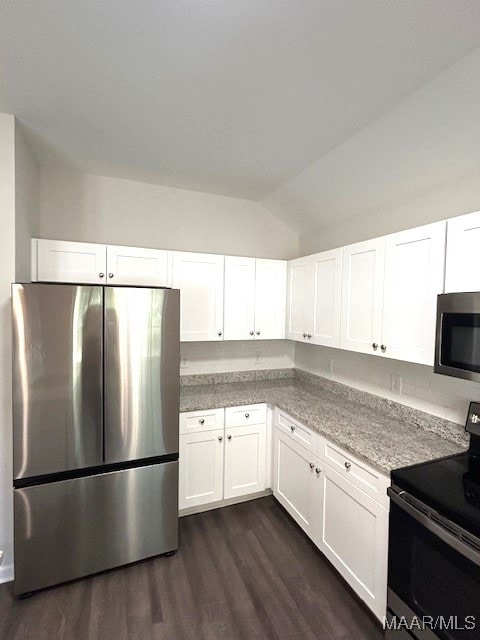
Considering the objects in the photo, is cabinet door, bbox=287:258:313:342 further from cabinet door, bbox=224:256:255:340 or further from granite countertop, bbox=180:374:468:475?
granite countertop, bbox=180:374:468:475

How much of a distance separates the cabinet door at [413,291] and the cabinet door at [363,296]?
0.06 m

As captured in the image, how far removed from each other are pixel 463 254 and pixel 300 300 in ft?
4.60

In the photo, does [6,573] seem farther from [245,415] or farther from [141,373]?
[245,415]

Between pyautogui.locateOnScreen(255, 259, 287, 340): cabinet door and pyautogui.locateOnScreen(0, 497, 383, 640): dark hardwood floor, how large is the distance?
1.61 metres

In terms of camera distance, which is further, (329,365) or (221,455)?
(329,365)

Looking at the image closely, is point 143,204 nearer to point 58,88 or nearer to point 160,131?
point 160,131

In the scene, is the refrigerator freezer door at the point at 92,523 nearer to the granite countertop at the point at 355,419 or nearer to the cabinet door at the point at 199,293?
the granite countertop at the point at 355,419

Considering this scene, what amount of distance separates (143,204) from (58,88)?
118cm

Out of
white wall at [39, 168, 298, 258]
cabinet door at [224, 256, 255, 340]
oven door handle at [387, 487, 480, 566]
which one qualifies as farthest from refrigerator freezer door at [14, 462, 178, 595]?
white wall at [39, 168, 298, 258]

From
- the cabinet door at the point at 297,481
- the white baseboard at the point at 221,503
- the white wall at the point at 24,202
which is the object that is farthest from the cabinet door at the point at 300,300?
the white wall at the point at 24,202

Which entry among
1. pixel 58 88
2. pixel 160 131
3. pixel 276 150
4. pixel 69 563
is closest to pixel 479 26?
pixel 276 150

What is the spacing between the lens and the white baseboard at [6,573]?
1807 mm

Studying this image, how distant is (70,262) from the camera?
86.8 inches

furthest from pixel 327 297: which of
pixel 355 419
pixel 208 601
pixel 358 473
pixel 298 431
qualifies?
pixel 208 601
